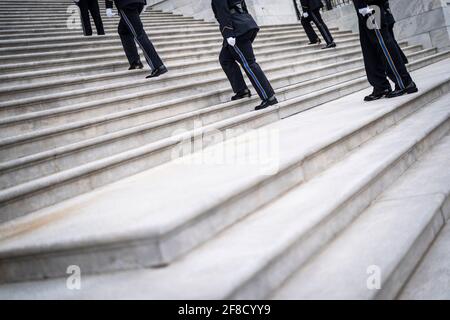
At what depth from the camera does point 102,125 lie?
4.26 metres

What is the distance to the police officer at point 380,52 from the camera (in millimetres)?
5070

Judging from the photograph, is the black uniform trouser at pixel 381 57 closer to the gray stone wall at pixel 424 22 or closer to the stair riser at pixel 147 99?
the stair riser at pixel 147 99

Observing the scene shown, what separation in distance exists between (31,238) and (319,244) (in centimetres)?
158

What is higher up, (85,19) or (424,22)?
(85,19)

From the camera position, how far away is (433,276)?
2.08 metres

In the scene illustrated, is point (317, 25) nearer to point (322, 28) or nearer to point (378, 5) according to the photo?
point (322, 28)

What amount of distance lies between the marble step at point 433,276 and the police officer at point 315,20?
7.74 metres

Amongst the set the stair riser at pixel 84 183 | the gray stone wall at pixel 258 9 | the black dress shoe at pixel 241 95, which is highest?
the gray stone wall at pixel 258 9

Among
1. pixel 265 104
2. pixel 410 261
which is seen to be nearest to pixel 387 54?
pixel 265 104

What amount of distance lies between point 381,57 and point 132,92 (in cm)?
314

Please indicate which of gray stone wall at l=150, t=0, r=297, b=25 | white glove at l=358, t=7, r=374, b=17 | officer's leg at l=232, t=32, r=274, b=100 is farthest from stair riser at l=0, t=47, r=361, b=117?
gray stone wall at l=150, t=0, r=297, b=25

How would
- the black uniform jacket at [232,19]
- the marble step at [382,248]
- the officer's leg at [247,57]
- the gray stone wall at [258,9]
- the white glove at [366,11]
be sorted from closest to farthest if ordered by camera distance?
the marble step at [382,248]
the white glove at [366,11]
the black uniform jacket at [232,19]
the officer's leg at [247,57]
the gray stone wall at [258,9]

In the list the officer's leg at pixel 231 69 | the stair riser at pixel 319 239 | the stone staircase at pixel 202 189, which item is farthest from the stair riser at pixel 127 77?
the stair riser at pixel 319 239
